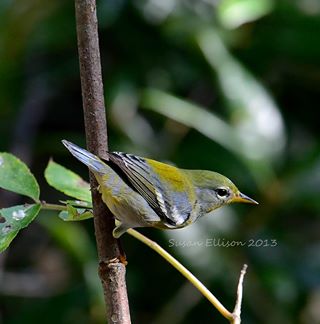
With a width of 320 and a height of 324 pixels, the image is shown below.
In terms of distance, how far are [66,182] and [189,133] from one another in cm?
199

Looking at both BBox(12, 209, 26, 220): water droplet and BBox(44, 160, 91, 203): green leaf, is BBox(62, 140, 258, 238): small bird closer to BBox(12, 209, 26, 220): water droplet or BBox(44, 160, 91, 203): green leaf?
BBox(44, 160, 91, 203): green leaf

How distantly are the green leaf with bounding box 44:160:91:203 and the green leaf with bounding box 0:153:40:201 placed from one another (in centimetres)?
9

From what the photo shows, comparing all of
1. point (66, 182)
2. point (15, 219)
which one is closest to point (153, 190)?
point (66, 182)

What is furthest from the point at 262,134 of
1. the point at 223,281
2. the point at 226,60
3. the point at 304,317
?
the point at 304,317

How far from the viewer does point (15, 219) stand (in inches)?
56.1

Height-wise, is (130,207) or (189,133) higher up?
(189,133)

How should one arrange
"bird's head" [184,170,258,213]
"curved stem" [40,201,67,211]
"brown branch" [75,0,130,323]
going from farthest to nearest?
"bird's head" [184,170,258,213]
"curved stem" [40,201,67,211]
"brown branch" [75,0,130,323]

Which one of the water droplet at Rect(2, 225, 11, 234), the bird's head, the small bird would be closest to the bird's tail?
the small bird

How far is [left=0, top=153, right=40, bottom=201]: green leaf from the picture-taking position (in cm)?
151

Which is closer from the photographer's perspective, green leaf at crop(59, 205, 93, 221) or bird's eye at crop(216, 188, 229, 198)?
green leaf at crop(59, 205, 93, 221)

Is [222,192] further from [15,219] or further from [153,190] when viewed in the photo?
[15,219]

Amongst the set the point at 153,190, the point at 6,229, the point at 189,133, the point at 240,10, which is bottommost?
the point at 6,229

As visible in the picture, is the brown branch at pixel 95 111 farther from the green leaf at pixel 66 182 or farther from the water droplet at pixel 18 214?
the green leaf at pixel 66 182

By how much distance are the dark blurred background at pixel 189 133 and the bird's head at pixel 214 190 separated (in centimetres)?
101
